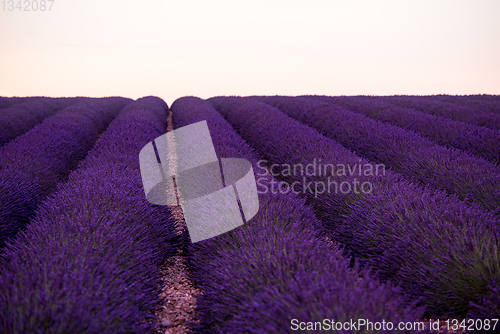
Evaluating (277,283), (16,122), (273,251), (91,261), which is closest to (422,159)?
(273,251)

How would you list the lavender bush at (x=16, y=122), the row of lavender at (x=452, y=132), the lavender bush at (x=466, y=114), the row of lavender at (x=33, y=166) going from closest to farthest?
the row of lavender at (x=33, y=166)
the row of lavender at (x=452, y=132)
the lavender bush at (x=16, y=122)
the lavender bush at (x=466, y=114)

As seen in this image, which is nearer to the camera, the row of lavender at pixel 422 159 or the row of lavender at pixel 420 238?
the row of lavender at pixel 420 238

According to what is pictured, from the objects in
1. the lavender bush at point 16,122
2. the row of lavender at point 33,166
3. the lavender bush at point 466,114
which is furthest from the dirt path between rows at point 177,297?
the lavender bush at point 466,114

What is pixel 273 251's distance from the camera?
157cm

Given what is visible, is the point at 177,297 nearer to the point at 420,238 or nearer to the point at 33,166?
the point at 420,238

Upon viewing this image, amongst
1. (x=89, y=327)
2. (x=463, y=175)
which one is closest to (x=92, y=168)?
(x=89, y=327)

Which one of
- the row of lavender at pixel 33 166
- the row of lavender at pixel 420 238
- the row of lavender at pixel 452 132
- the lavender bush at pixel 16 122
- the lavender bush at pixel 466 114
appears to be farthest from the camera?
the lavender bush at pixel 466 114

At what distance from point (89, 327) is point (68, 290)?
0.20m

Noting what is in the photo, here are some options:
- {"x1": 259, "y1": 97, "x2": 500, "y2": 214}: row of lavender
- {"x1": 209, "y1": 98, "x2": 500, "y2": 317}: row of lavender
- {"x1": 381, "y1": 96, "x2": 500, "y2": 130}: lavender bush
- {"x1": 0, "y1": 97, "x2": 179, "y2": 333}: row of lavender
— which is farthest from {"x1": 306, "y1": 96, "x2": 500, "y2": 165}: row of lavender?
{"x1": 0, "y1": 97, "x2": 179, "y2": 333}: row of lavender

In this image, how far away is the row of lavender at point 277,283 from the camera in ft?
3.85

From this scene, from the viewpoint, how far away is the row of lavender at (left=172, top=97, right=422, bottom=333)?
1.17m

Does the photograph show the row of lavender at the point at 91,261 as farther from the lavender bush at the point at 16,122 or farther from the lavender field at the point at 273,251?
the lavender bush at the point at 16,122

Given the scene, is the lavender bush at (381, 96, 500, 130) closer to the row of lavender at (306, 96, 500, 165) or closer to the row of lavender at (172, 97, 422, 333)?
the row of lavender at (306, 96, 500, 165)

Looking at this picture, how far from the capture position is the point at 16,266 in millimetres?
1492
